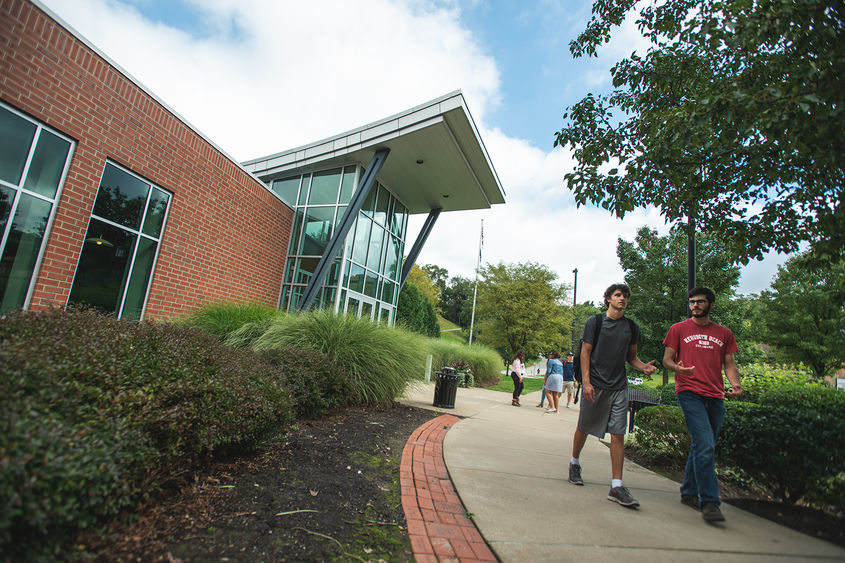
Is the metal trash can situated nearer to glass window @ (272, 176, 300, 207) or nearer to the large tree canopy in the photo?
glass window @ (272, 176, 300, 207)

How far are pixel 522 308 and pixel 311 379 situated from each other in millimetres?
21241

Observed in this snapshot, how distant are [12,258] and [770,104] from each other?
344 inches

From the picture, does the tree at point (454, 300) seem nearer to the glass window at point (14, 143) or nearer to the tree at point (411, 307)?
the tree at point (411, 307)

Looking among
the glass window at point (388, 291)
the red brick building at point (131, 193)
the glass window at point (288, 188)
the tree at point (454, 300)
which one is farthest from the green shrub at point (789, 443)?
the tree at point (454, 300)

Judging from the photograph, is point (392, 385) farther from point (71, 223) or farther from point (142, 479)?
point (71, 223)

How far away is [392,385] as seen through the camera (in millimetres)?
6230

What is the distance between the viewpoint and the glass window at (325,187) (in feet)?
43.2

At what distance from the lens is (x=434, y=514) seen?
8.43 ft

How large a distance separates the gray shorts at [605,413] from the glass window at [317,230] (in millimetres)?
10270

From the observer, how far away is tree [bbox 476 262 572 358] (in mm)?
24469

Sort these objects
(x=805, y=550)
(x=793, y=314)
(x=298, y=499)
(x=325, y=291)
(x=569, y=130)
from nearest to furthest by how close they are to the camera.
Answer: (x=805, y=550) → (x=298, y=499) → (x=569, y=130) → (x=325, y=291) → (x=793, y=314)

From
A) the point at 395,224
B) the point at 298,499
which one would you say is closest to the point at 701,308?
the point at 298,499

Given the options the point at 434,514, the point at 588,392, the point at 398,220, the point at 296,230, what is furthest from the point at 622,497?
the point at 398,220

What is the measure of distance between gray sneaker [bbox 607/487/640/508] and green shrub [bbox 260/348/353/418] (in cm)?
302
